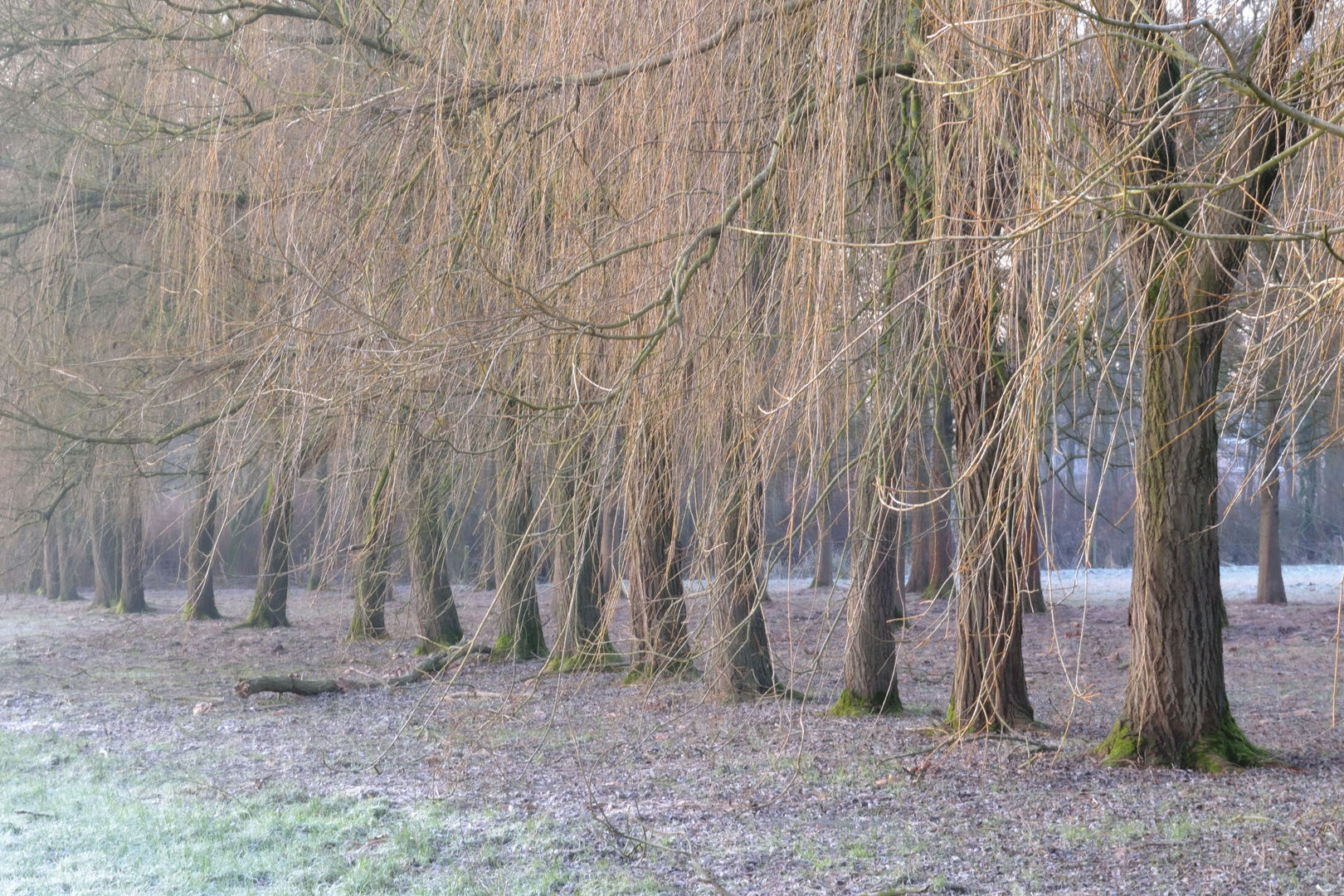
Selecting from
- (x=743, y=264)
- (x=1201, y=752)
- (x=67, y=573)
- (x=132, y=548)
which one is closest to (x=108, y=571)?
(x=67, y=573)

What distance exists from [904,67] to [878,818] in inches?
118

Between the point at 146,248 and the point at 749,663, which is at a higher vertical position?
the point at 146,248

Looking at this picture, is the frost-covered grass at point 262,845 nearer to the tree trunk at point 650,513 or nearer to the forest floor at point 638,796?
the forest floor at point 638,796

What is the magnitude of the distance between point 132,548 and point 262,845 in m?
12.4

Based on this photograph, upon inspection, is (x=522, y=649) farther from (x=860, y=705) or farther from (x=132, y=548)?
(x=132, y=548)

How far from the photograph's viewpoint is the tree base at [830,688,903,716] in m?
7.23

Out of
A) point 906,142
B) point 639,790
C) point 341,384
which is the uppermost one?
point 906,142

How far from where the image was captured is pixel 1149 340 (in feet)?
15.7

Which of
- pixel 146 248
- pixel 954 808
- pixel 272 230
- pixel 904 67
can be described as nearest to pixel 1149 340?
pixel 904 67

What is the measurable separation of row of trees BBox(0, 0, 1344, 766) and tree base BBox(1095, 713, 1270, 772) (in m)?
0.03

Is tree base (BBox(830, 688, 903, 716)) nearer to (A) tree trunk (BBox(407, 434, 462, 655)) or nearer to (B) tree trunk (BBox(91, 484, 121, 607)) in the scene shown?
(A) tree trunk (BBox(407, 434, 462, 655))

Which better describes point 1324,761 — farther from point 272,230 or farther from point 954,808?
point 272,230

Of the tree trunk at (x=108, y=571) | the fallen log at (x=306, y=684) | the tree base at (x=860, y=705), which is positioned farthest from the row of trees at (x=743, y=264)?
the tree trunk at (x=108, y=571)

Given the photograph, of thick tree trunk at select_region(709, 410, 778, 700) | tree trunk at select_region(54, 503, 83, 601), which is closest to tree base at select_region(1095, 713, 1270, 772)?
thick tree trunk at select_region(709, 410, 778, 700)
